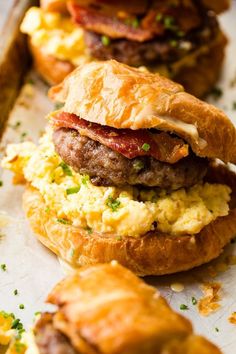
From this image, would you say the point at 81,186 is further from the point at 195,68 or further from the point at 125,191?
the point at 195,68

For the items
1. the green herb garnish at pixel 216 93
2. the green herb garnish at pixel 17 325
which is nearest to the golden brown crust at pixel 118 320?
the green herb garnish at pixel 17 325

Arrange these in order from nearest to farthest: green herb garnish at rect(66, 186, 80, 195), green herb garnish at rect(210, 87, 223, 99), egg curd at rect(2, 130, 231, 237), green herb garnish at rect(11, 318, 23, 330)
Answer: green herb garnish at rect(11, 318, 23, 330) < egg curd at rect(2, 130, 231, 237) < green herb garnish at rect(66, 186, 80, 195) < green herb garnish at rect(210, 87, 223, 99)

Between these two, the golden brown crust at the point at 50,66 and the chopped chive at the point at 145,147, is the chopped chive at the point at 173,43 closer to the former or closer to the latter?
the golden brown crust at the point at 50,66

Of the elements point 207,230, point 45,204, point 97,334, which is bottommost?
point 45,204

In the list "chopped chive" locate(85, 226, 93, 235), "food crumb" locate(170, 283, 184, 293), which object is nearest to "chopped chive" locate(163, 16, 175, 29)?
"chopped chive" locate(85, 226, 93, 235)

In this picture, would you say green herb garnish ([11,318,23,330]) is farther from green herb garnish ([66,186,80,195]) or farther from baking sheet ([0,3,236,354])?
green herb garnish ([66,186,80,195])

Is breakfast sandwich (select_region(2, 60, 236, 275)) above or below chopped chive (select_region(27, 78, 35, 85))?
above

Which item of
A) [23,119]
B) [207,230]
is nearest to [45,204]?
[207,230]
